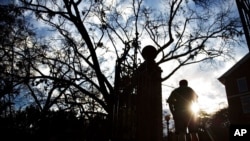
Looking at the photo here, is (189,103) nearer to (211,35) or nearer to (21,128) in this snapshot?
(211,35)

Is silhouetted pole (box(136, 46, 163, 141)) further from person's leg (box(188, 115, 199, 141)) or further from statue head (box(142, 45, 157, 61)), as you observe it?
person's leg (box(188, 115, 199, 141))

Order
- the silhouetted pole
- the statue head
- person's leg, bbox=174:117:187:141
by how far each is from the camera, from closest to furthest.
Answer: the silhouetted pole < the statue head < person's leg, bbox=174:117:187:141

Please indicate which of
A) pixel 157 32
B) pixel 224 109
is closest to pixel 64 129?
pixel 157 32

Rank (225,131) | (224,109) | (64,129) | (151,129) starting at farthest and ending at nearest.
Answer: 1. (224,109)
2. (225,131)
3. (64,129)
4. (151,129)

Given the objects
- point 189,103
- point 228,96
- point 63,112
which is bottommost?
point 189,103

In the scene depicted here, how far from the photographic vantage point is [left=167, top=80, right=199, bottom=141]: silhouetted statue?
5309 millimetres

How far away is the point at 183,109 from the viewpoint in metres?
5.48

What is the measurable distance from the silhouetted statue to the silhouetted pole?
1.40 meters

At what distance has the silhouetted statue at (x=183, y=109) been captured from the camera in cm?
531

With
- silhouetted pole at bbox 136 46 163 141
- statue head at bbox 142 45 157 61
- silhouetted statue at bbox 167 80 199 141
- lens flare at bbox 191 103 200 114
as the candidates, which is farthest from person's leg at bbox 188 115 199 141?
statue head at bbox 142 45 157 61

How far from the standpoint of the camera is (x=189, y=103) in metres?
5.56

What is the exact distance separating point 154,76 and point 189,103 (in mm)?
1826

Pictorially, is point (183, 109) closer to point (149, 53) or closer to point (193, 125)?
point (193, 125)

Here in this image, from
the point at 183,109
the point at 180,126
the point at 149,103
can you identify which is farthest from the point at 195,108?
the point at 149,103
